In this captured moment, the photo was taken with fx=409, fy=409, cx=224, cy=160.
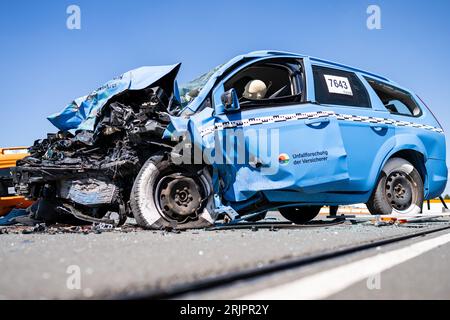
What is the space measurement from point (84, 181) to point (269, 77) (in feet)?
8.68

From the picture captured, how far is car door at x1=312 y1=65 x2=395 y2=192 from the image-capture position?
484 centimetres

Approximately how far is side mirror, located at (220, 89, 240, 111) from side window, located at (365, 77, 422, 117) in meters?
2.33

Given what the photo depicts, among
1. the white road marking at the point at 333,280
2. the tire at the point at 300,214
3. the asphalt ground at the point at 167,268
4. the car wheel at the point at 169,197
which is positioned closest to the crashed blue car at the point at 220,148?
the car wheel at the point at 169,197

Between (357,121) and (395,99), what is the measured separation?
1.52 metres

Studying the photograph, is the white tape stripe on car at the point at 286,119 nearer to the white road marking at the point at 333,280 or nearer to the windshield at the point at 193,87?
the windshield at the point at 193,87

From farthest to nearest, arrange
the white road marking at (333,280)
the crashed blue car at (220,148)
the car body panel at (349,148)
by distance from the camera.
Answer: the car body panel at (349,148) → the crashed blue car at (220,148) → the white road marking at (333,280)

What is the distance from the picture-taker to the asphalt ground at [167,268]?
1.56 meters

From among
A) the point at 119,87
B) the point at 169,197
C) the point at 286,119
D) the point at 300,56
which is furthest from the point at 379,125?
the point at 119,87

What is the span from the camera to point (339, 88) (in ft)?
16.9

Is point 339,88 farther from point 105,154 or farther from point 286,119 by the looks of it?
point 105,154

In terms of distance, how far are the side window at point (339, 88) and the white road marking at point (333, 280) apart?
8.97 feet

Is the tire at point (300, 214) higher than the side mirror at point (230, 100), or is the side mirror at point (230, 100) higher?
the side mirror at point (230, 100)
